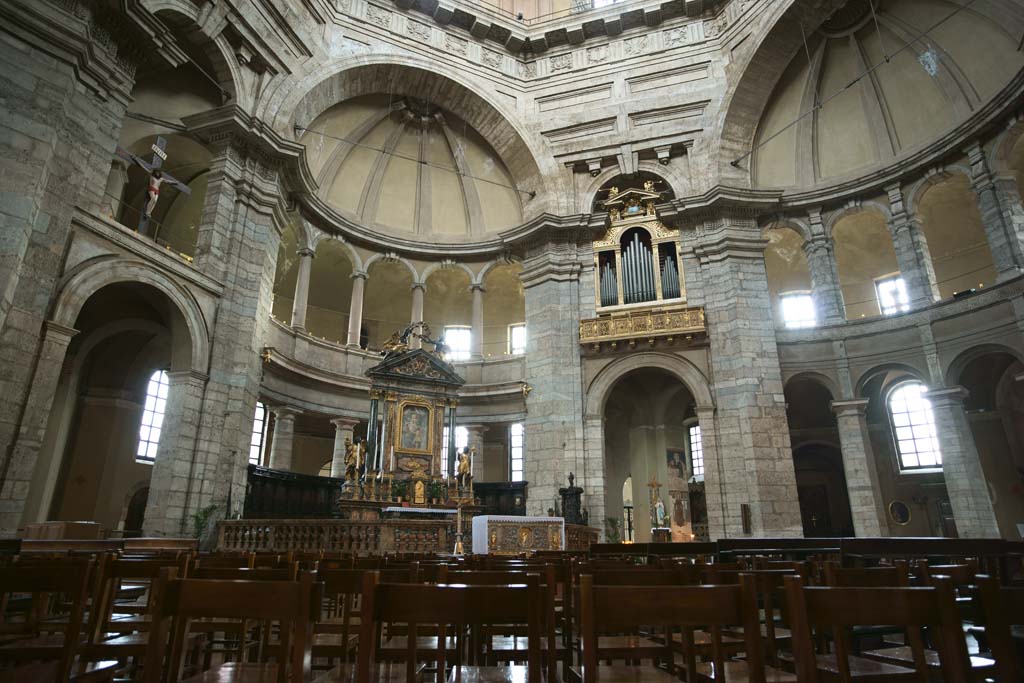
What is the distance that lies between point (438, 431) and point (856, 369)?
38.7 feet

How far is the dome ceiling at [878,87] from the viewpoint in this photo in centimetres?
1614

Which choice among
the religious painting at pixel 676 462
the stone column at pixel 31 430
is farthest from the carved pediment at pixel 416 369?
the religious painting at pixel 676 462

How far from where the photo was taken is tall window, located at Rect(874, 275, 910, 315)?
2158cm

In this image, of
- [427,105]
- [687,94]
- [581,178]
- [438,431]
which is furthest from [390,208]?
[687,94]

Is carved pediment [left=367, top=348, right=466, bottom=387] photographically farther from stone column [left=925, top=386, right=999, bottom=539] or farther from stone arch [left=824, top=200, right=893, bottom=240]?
stone column [left=925, top=386, right=999, bottom=539]

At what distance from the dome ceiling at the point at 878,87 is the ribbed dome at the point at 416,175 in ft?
30.7

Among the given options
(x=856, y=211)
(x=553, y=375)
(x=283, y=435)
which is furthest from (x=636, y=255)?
(x=283, y=435)

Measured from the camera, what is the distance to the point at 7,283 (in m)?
9.28

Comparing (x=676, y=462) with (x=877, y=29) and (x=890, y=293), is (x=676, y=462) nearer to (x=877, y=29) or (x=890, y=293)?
(x=890, y=293)

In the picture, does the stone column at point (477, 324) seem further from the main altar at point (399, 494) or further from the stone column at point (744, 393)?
the stone column at point (744, 393)

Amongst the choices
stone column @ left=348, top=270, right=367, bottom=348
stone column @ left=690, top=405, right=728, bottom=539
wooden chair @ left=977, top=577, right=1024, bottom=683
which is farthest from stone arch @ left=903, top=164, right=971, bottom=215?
wooden chair @ left=977, top=577, right=1024, bottom=683

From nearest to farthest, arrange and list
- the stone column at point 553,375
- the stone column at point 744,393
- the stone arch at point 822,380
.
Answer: the stone column at point 744,393 → the stone arch at point 822,380 → the stone column at point 553,375

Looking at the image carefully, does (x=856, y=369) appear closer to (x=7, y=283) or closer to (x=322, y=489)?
(x=322, y=489)

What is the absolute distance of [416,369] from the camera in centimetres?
1684
